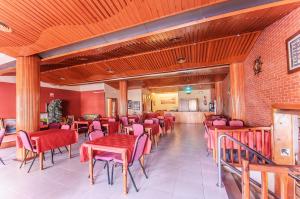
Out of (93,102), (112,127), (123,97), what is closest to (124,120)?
(112,127)

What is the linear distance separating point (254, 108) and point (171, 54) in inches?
112

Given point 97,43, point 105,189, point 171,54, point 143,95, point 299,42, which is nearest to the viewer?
point 299,42

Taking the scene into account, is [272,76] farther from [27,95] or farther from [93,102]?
[93,102]

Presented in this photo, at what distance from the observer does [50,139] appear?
3754mm

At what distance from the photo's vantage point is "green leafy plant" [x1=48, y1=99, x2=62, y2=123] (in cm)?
808

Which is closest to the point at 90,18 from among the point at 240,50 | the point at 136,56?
the point at 136,56

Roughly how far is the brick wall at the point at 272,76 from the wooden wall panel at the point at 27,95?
5.83 m

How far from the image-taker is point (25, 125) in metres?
4.38

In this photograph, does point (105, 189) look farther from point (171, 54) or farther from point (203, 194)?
point (171, 54)

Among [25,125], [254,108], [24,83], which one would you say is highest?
[24,83]

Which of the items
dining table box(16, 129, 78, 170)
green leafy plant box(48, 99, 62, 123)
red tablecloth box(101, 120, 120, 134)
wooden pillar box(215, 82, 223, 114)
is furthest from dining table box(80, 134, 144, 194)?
wooden pillar box(215, 82, 223, 114)

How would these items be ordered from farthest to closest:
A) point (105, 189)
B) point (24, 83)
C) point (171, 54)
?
1. point (171, 54)
2. point (24, 83)
3. point (105, 189)

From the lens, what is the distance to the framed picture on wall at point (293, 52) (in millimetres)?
2357

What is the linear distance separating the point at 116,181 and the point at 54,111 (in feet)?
22.3
